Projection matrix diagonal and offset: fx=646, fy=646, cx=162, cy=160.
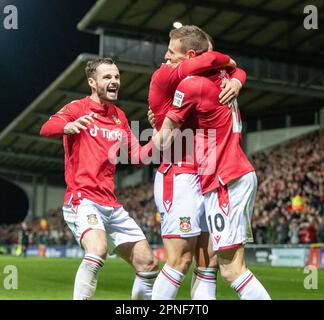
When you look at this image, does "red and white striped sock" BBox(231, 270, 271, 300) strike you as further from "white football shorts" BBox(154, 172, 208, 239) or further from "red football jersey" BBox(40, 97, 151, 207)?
"red football jersey" BBox(40, 97, 151, 207)

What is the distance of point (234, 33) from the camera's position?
78.7 ft

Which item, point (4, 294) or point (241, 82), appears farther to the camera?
point (4, 294)

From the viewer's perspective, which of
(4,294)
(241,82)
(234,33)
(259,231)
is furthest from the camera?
(234,33)

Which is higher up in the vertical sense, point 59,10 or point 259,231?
point 59,10

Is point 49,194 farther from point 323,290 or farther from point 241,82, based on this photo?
point 241,82

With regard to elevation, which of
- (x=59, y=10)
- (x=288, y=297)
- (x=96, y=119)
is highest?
(x=59, y=10)

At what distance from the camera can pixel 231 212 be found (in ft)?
14.9

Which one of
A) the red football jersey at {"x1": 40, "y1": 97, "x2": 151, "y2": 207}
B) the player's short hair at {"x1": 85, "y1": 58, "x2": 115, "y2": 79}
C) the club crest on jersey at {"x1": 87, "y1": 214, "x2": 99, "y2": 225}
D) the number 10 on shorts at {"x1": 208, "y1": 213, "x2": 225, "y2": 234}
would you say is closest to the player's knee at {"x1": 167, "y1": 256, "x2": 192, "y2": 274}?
the number 10 on shorts at {"x1": 208, "y1": 213, "x2": 225, "y2": 234}

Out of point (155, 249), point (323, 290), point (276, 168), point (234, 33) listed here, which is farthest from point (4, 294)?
point (276, 168)

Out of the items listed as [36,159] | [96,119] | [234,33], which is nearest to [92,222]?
[96,119]

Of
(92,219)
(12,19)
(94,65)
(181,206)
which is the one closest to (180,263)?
(181,206)

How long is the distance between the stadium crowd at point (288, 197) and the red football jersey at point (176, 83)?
49.1 feet

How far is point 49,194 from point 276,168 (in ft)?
122
